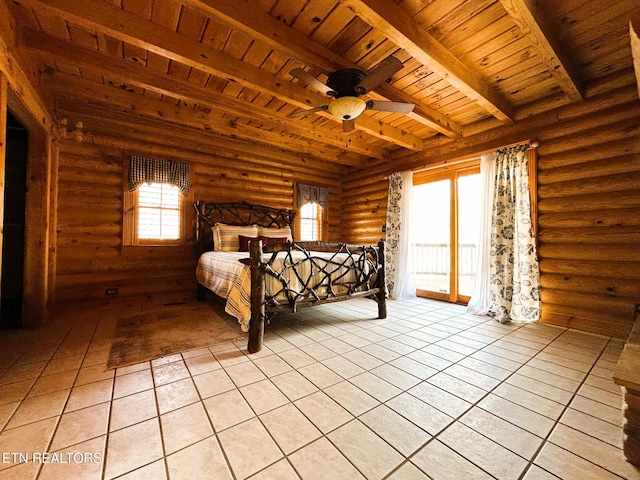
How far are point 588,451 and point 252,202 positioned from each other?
476 cm

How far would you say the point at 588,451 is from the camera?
3.93 ft

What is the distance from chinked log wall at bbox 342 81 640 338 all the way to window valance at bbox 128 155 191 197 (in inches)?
189

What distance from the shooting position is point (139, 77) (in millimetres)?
2643

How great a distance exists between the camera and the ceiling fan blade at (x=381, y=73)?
1.88 meters

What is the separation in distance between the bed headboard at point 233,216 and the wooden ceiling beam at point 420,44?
3.42 metres

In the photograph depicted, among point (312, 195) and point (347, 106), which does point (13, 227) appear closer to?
point (347, 106)

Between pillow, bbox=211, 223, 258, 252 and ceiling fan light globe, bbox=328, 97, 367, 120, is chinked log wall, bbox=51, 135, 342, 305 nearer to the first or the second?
pillow, bbox=211, 223, 258, 252

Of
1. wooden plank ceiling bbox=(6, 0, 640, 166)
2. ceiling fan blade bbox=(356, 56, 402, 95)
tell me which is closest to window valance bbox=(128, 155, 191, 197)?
wooden plank ceiling bbox=(6, 0, 640, 166)

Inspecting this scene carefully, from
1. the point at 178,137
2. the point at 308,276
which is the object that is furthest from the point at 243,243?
the point at 178,137

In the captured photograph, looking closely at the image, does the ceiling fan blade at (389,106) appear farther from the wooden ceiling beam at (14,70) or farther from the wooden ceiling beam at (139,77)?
the wooden ceiling beam at (14,70)

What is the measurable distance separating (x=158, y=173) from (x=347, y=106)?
3137 mm

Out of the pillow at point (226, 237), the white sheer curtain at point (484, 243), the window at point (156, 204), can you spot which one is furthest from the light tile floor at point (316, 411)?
the pillow at point (226, 237)

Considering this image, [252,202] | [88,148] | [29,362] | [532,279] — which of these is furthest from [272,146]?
[532,279]

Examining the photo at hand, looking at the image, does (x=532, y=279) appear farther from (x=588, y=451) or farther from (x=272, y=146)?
(x=272, y=146)
